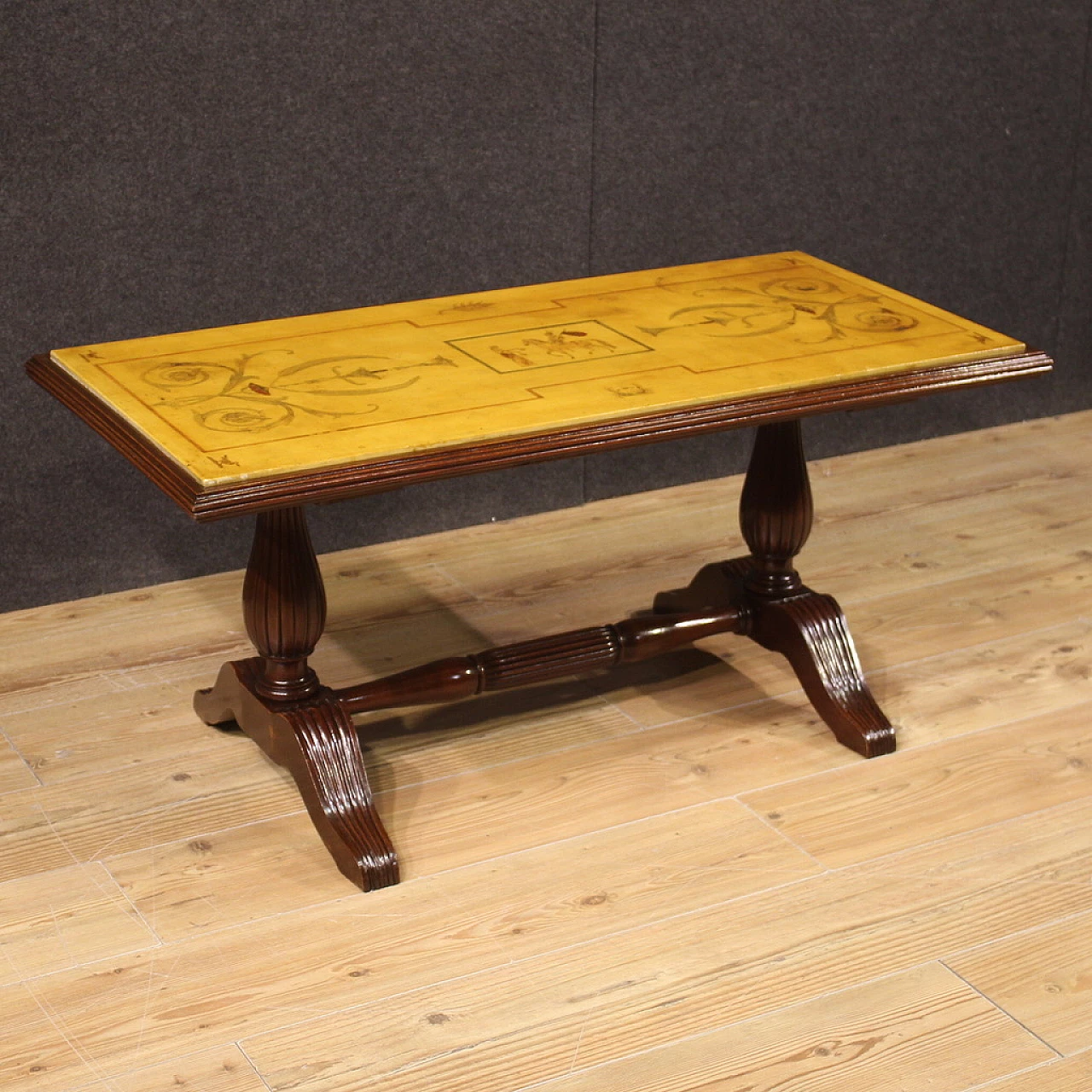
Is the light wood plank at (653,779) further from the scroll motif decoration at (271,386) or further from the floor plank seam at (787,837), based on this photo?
the scroll motif decoration at (271,386)

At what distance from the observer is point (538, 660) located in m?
2.54

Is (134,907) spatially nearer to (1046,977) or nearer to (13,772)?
(13,772)

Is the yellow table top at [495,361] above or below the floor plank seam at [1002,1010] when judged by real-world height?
above

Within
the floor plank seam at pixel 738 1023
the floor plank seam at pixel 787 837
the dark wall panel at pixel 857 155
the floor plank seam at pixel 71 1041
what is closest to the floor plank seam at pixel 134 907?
the floor plank seam at pixel 71 1041

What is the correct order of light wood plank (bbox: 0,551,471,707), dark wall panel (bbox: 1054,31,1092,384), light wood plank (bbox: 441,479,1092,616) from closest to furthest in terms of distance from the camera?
light wood plank (bbox: 0,551,471,707)
light wood plank (bbox: 441,479,1092,616)
dark wall panel (bbox: 1054,31,1092,384)

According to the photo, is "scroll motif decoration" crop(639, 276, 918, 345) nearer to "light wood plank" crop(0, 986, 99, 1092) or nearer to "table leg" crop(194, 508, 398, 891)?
"table leg" crop(194, 508, 398, 891)

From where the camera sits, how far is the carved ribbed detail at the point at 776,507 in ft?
8.64

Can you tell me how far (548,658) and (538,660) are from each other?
2 cm

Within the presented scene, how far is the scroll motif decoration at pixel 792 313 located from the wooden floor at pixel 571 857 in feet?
2.07

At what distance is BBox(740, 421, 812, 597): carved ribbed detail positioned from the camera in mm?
2635

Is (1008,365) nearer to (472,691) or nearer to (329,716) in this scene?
(472,691)

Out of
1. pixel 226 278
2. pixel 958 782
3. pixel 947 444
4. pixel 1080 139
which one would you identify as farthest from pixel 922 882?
pixel 1080 139

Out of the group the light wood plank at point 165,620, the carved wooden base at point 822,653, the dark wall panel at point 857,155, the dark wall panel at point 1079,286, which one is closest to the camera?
the carved wooden base at point 822,653

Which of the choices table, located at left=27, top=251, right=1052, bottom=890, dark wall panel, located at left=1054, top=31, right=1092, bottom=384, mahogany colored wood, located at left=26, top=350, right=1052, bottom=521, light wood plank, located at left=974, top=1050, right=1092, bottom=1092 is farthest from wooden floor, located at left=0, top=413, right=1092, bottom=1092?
dark wall panel, located at left=1054, top=31, right=1092, bottom=384
